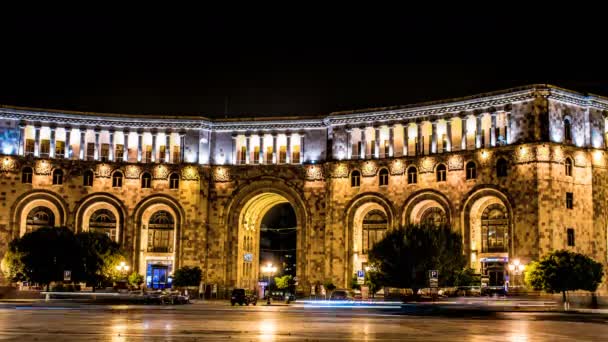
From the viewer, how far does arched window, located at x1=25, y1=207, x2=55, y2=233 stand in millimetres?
59625

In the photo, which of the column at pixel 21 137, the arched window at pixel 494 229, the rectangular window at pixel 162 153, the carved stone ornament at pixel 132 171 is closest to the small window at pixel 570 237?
the arched window at pixel 494 229

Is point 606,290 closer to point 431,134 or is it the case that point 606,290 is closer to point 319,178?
point 431,134

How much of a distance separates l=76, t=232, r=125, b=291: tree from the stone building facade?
5.78m

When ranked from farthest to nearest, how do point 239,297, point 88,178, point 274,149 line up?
point 274,149
point 88,178
point 239,297

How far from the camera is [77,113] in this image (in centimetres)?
5966

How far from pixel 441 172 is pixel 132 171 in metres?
22.7

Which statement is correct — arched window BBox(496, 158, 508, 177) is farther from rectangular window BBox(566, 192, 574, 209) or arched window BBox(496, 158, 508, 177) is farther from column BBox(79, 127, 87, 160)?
column BBox(79, 127, 87, 160)

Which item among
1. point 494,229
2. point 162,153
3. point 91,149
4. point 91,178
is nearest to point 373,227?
point 494,229

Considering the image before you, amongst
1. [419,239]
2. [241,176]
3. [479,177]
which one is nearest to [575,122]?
[479,177]

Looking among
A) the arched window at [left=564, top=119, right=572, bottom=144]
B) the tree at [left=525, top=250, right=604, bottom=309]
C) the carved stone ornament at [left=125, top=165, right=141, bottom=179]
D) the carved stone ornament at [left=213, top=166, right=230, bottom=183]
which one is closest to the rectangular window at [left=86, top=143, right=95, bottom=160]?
the carved stone ornament at [left=125, top=165, right=141, bottom=179]

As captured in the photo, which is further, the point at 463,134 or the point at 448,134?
the point at 448,134

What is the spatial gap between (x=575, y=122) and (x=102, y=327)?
121ft

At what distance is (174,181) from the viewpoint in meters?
60.5

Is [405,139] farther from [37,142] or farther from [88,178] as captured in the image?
[37,142]
